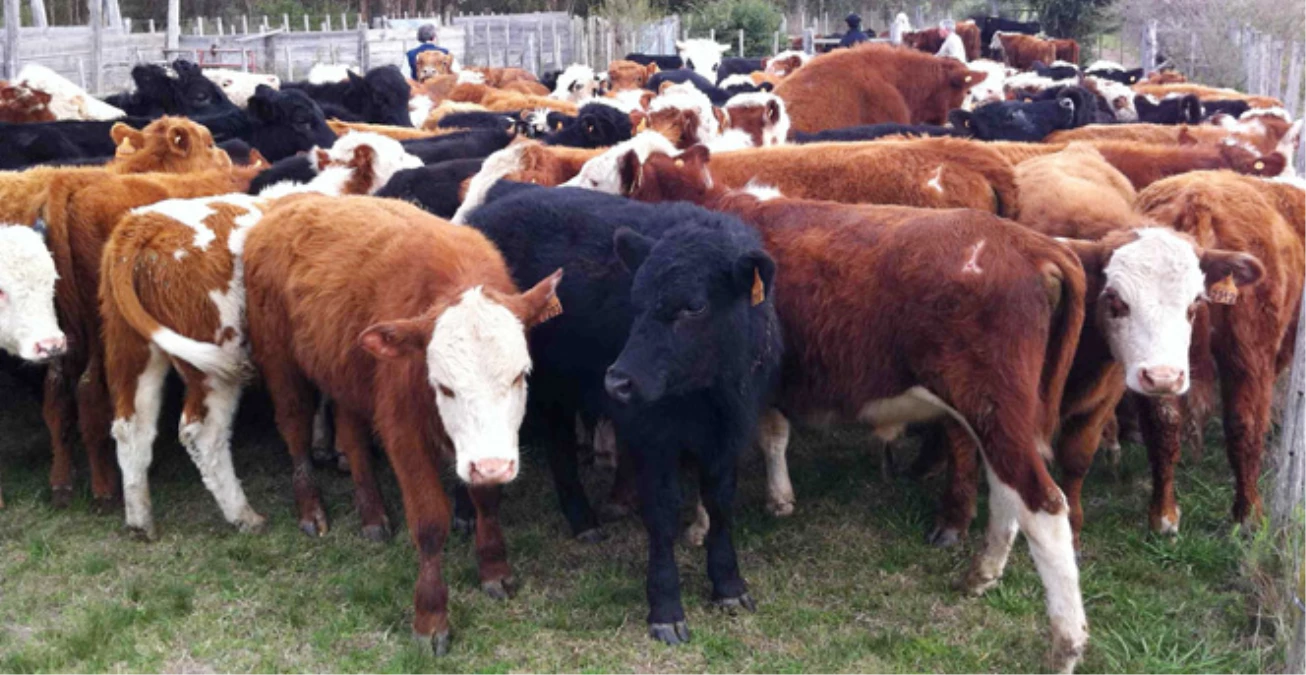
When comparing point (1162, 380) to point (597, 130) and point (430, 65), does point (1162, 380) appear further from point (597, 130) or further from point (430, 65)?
point (430, 65)

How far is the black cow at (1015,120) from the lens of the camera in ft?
29.3

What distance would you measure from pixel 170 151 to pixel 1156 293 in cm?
577

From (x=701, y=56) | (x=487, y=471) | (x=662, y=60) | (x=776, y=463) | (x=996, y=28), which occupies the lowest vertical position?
(x=776, y=463)

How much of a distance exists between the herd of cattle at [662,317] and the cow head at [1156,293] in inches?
0.5

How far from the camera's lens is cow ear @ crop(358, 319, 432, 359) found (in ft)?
12.7

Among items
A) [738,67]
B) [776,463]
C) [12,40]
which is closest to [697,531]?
[776,463]

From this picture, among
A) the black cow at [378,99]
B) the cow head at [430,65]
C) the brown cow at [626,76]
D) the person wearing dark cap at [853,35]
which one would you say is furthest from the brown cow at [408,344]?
the person wearing dark cap at [853,35]

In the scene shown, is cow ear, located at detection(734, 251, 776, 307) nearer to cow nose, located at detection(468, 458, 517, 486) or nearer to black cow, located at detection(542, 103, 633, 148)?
cow nose, located at detection(468, 458, 517, 486)

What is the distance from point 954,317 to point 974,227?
0.41 m

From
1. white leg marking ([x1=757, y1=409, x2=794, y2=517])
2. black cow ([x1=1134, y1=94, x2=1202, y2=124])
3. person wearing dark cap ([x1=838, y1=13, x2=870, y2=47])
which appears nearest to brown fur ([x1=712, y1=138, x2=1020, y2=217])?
white leg marking ([x1=757, y1=409, x2=794, y2=517])

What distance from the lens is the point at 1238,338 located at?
4902 mm

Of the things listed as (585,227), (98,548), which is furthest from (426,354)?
(98,548)

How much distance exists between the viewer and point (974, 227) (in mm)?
4289

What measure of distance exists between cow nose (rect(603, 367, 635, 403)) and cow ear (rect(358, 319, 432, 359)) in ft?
2.15
